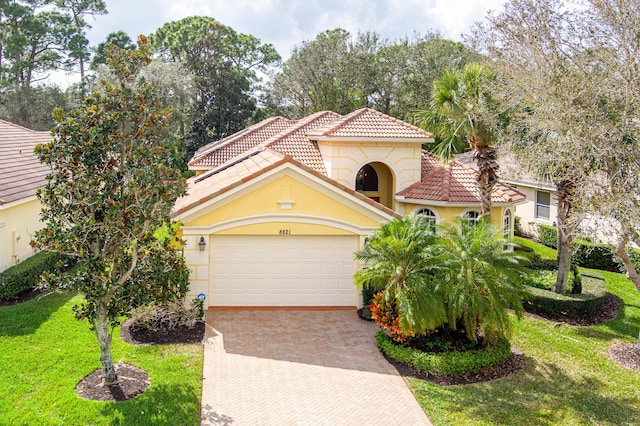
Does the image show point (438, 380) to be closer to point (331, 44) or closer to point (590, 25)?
point (590, 25)

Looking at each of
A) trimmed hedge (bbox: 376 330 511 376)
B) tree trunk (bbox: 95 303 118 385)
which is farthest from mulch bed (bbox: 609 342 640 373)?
tree trunk (bbox: 95 303 118 385)

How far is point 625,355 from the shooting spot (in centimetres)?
1425

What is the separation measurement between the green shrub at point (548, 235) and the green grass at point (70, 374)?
1989 centimetres

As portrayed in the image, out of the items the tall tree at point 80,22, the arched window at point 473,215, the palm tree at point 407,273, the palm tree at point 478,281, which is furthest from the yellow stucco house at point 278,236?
the tall tree at point 80,22

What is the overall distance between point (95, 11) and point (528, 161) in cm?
5702

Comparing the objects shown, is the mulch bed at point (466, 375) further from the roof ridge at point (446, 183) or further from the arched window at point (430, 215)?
the arched window at point (430, 215)

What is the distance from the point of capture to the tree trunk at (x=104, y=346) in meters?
11.1

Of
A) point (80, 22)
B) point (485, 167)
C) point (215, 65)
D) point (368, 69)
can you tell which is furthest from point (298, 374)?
point (80, 22)

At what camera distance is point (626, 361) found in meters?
13.9

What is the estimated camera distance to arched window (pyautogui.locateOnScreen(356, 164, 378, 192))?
25156 mm

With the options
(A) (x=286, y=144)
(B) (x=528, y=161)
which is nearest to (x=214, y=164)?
(A) (x=286, y=144)

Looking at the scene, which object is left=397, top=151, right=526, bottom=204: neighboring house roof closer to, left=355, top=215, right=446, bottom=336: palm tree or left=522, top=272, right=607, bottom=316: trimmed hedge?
left=522, top=272, right=607, bottom=316: trimmed hedge

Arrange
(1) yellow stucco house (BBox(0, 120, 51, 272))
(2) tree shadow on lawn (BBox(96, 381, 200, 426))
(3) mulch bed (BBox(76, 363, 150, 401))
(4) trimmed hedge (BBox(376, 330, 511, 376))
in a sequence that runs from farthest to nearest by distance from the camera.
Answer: (1) yellow stucco house (BBox(0, 120, 51, 272))
(4) trimmed hedge (BBox(376, 330, 511, 376))
(3) mulch bed (BBox(76, 363, 150, 401))
(2) tree shadow on lawn (BBox(96, 381, 200, 426))

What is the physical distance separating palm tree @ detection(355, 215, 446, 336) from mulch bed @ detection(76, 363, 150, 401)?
214 inches
